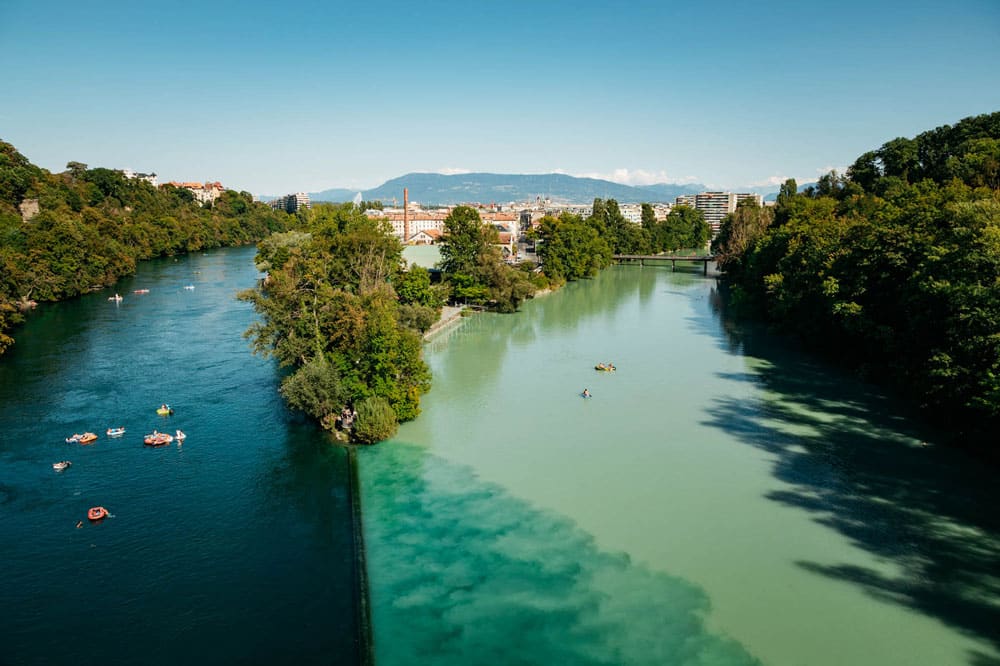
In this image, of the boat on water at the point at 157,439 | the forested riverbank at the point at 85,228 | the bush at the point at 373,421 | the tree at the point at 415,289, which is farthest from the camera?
the forested riverbank at the point at 85,228

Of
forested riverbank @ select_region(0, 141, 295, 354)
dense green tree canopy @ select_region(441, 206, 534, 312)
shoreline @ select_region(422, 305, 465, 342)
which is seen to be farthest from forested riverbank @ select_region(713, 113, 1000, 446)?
forested riverbank @ select_region(0, 141, 295, 354)

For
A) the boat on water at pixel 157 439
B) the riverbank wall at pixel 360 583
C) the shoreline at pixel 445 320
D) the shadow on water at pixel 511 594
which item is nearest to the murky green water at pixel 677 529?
the shadow on water at pixel 511 594

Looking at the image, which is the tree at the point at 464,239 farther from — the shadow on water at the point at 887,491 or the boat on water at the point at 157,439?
the boat on water at the point at 157,439

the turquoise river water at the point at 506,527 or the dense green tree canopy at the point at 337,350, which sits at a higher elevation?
the dense green tree canopy at the point at 337,350

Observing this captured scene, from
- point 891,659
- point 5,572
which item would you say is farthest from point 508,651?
point 5,572

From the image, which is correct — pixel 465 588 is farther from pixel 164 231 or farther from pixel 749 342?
pixel 164 231

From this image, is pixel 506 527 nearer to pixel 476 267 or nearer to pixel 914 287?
pixel 914 287

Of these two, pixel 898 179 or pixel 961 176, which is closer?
pixel 961 176
